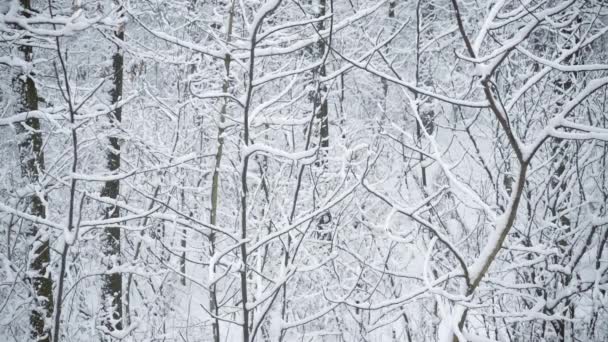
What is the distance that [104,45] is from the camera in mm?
6113

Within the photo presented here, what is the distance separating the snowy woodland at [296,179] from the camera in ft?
6.30

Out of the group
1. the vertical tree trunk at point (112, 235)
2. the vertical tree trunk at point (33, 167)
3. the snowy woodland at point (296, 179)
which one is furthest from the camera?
the vertical tree trunk at point (112, 235)

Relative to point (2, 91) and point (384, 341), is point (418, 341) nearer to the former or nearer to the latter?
point (384, 341)

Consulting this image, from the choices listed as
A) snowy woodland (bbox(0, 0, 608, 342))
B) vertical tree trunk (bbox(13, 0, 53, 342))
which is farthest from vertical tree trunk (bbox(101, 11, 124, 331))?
vertical tree trunk (bbox(13, 0, 53, 342))

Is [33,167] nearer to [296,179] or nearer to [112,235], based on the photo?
[112,235]

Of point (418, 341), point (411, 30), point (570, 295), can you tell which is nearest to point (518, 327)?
point (418, 341)

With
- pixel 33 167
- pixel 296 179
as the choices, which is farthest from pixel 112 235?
pixel 296 179

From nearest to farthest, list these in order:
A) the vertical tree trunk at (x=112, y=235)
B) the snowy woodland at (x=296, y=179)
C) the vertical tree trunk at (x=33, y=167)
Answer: the snowy woodland at (x=296, y=179) < the vertical tree trunk at (x=33, y=167) < the vertical tree trunk at (x=112, y=235)

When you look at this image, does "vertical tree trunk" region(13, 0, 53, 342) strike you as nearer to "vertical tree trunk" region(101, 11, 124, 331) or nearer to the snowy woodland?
the snowy woodland

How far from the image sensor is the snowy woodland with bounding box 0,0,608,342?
1921 millimetres

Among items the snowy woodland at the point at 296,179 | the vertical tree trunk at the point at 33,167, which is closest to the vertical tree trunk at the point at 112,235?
the snowy woodland at the point at 296,179

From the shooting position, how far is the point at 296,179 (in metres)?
6.10

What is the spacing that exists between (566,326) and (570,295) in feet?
2.37

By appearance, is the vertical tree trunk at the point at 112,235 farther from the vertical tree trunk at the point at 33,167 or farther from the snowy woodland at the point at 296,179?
the vertical tree trunk at the point at 33,167
